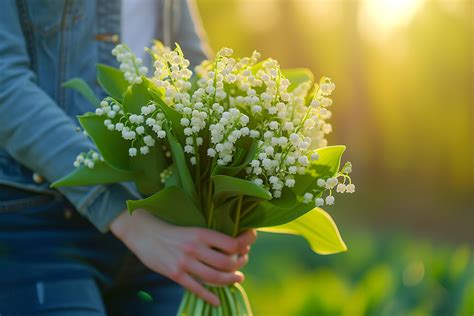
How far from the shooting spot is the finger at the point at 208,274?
5.15 ft

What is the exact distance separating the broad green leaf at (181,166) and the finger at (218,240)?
87mm

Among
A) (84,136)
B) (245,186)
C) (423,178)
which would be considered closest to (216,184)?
(245,186)

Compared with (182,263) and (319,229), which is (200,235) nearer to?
(182,263)

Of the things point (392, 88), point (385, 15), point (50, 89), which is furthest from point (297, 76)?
point (392, 88)

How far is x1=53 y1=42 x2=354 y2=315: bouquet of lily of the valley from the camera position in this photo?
55.4 inches

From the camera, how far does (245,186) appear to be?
1398 mm

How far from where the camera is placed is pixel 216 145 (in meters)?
1.39

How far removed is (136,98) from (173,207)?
0.73 feet

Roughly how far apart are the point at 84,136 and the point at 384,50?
10.5 metres

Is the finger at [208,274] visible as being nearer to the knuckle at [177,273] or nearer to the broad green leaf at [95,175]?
the knuckle at [177,273]

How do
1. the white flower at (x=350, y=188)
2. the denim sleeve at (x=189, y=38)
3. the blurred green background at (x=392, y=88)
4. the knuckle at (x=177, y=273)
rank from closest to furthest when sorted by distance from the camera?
1. the white flower at (x=350, y=188)
2. the knuckle at (x=177, y=273)
3. the denim sleeve at (x=189, y=38)
4. the blurred green background at (x=392, y=88)

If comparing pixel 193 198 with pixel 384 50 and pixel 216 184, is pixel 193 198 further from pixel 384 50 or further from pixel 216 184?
pixel 384 50

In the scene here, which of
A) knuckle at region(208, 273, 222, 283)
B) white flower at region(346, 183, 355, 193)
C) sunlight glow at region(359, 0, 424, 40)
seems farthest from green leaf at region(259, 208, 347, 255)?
sunlight glow at region(359, 0, 424, 40)

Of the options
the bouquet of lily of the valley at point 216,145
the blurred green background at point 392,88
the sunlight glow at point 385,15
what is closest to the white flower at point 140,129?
the bouquet of lily of the valley at point 216,145
